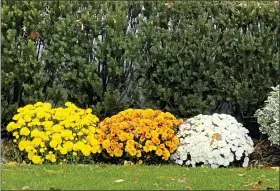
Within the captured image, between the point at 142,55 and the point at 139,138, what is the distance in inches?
61.6

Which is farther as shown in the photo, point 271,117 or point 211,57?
point 211,57

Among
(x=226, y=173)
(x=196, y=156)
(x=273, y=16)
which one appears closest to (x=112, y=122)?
(x=196, y=156)

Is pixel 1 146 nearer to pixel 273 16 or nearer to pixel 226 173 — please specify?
pixel 226 173

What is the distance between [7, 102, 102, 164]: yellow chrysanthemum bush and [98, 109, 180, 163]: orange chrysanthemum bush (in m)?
0.21

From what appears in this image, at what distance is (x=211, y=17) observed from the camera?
1027 centimetres

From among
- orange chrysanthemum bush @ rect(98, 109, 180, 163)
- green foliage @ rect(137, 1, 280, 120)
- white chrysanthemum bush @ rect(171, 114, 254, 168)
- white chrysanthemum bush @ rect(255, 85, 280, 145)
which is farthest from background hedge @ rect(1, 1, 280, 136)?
orange chrysanthemum bush @ rect(98, 109, 180, 163)

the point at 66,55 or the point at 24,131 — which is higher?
the point at 66,55

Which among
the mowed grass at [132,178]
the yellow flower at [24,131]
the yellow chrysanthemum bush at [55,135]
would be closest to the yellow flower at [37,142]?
the yellow chrysanthemum bush at [55,135]

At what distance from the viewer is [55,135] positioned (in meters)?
9.00

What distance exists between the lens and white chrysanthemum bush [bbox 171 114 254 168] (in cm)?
905

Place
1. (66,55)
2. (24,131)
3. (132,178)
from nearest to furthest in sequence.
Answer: (132,178), (24,131), (66,55)

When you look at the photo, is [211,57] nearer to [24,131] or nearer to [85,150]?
[85,150]

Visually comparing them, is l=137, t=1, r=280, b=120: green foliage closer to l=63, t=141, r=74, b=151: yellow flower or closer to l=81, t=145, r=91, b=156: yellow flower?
l=81, t=145, r=91, b=156: yellow flower

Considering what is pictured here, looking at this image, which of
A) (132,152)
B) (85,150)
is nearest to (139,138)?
(132,152)
